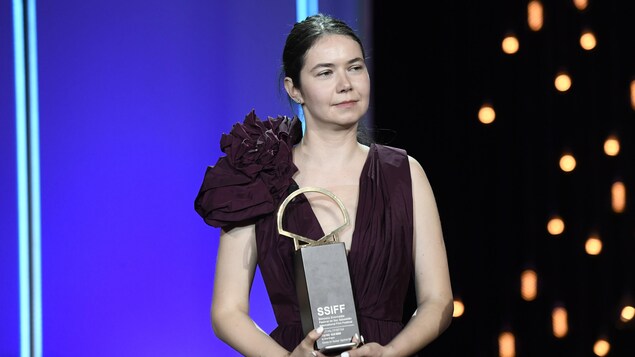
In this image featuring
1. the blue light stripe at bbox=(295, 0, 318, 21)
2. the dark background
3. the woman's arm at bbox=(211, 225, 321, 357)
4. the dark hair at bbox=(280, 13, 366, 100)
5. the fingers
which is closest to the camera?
the fingers

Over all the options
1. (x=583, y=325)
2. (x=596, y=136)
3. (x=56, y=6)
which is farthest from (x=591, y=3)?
(x=56, y=6)

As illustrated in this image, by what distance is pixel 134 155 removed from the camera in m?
3.00

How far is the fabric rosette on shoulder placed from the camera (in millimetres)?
1848

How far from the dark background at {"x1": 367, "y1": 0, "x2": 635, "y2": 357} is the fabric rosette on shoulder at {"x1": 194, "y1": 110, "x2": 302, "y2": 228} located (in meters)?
0.59

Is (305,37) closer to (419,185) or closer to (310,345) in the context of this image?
(419,185)

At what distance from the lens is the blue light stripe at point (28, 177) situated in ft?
9.92

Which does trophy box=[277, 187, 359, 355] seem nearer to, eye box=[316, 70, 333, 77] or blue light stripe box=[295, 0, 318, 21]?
eye box=[316, 70, 333, 77]

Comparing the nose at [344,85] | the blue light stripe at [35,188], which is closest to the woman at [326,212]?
the nose at [344,85]

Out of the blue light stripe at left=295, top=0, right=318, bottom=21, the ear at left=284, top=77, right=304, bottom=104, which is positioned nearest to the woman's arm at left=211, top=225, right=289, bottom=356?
the ear at left=284, top=77, right=304, bottom=104

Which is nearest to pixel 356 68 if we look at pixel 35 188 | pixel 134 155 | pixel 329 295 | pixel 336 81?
pixel 336 81

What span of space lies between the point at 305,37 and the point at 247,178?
0.32 metres

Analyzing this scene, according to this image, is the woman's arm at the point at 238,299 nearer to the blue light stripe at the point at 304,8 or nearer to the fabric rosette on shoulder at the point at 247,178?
the fabric rosette on shoulder at the point at 247,178

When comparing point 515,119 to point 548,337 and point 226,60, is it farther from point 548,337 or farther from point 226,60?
point 226,60

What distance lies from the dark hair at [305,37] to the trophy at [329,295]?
472mm
